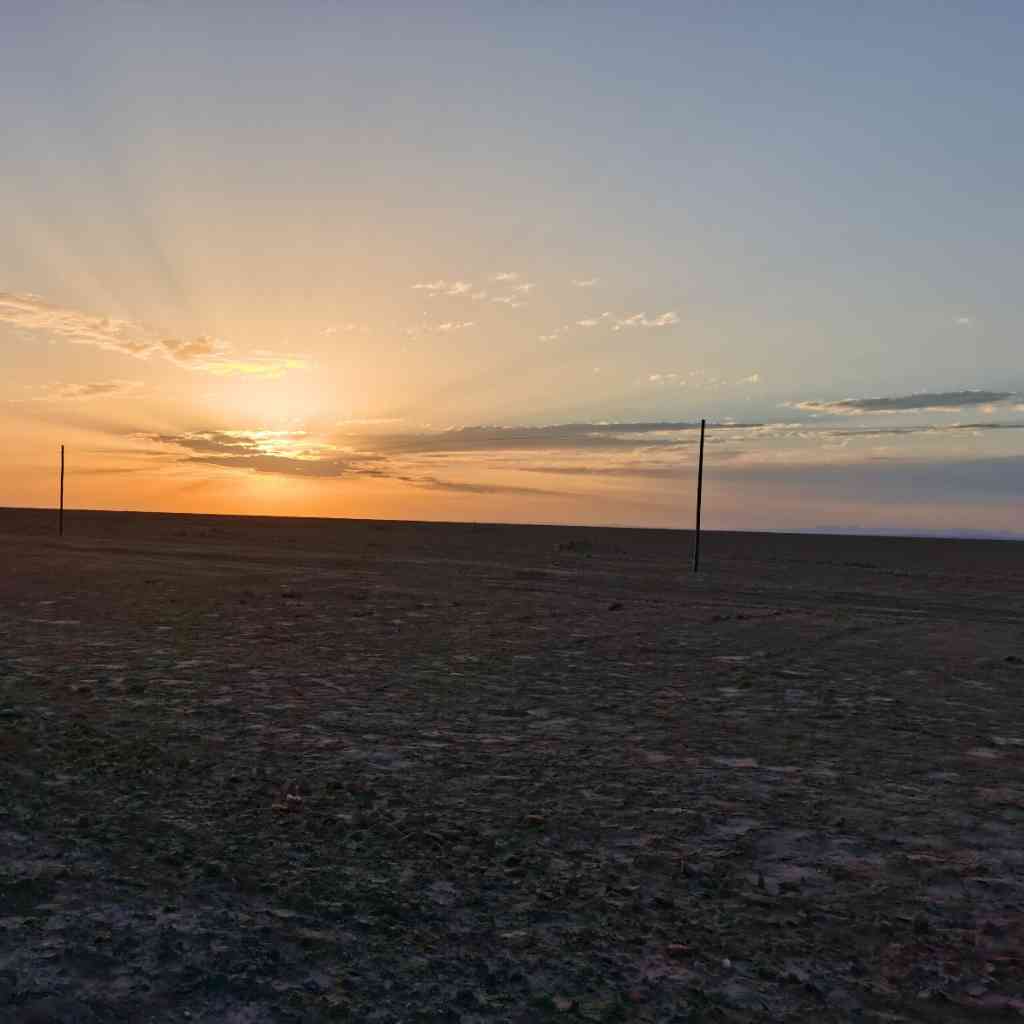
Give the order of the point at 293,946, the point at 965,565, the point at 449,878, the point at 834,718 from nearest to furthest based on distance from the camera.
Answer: the point at 293,946
the point at 449,878
the point at 834,718
the point at 965,565

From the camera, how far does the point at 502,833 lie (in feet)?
18.1

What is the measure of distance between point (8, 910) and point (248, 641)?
9508mm

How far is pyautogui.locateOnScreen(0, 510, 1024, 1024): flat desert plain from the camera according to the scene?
3715mm

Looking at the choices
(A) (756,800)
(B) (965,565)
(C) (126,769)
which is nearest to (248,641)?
(C) (126,769)

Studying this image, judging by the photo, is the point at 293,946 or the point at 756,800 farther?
the point at 756,800

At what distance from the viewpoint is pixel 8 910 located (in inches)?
166

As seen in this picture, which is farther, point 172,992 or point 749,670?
point 749,670

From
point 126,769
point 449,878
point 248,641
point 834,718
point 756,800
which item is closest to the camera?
point 449,878

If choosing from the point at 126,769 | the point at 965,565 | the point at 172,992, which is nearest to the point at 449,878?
the point at 172,992

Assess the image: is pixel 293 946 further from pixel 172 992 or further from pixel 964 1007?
pixel 964 1007

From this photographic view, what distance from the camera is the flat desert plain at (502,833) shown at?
371 centimetres

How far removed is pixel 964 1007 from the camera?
12.0 ft

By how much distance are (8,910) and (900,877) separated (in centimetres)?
463

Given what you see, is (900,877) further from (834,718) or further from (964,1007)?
(834,718)
